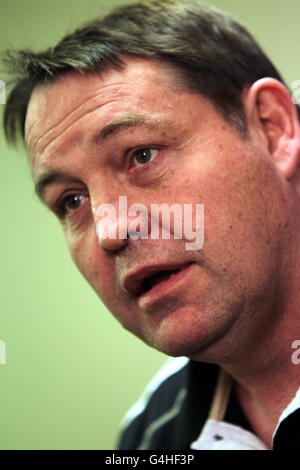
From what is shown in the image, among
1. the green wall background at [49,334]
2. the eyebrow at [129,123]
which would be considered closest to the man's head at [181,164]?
the eyebrow at [129,123]

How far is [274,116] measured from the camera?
2.98 ft

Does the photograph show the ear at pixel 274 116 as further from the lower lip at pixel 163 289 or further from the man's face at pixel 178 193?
the lower lip at pixel 163 289

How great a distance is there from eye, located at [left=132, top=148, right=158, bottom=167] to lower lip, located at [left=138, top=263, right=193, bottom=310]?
19cm

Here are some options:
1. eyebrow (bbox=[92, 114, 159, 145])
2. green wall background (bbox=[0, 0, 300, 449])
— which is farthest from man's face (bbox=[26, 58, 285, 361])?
green wall background (bbox=[0, 0, 300, 449])

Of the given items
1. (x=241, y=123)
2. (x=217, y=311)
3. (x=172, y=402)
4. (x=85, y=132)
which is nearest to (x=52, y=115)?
(x=85, y=132)

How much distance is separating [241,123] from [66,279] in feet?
3.30

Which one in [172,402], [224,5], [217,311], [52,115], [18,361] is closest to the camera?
[217,311]

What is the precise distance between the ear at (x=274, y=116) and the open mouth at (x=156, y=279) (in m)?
0.27

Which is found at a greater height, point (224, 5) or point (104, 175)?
point (224, 5)

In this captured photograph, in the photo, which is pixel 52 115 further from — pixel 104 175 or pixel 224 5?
pixel 224 5

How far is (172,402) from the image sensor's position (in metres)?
1.19

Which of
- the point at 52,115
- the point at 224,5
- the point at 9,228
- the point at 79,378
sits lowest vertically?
the point at 79,378

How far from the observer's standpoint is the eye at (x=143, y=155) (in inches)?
33.7

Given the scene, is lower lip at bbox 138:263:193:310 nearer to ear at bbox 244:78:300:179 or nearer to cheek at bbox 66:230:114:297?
cheek at bbox 66:230:114:297
